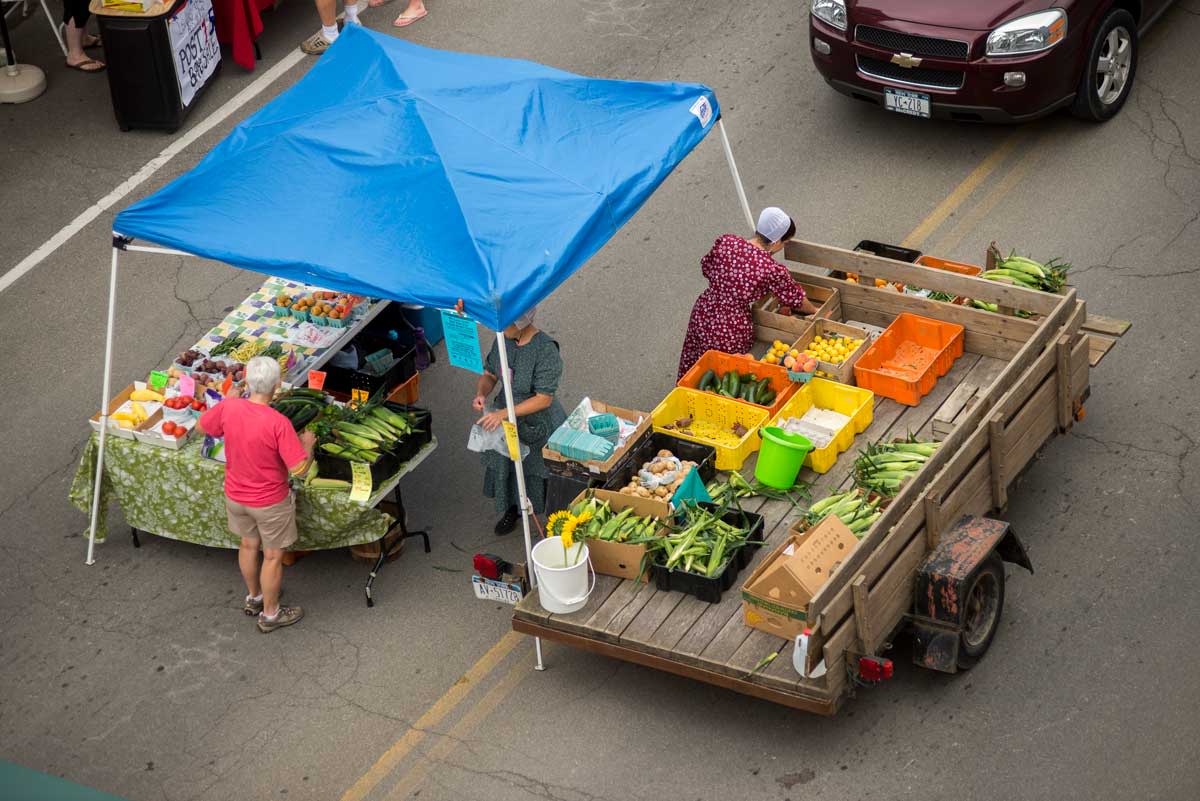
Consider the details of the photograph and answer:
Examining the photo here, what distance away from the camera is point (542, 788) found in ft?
27.3

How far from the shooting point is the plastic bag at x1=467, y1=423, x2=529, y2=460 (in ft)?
31.6

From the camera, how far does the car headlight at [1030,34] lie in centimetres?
1221

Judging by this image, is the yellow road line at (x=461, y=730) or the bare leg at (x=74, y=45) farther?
the bare leg at (x=74, y=45)

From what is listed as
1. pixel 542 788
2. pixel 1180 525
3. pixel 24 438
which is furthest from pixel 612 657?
pixel 24 438

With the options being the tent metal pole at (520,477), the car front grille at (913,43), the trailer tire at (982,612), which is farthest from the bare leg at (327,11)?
the trailer tire at (982,612)

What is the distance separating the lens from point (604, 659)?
9.13 m

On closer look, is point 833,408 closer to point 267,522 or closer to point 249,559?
point 267,522

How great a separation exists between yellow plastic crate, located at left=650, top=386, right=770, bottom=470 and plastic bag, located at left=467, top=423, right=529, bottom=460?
2.98 feet

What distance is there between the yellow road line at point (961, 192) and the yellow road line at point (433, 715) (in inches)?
194

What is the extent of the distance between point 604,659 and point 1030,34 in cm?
622

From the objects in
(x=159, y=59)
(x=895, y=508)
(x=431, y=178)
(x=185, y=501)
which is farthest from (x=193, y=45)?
(x=895, y=508)

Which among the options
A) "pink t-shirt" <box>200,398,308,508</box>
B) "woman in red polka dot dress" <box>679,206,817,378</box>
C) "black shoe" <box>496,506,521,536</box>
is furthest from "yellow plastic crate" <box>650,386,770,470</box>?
"pink t-shirt" <box>200,398,308,508</box>

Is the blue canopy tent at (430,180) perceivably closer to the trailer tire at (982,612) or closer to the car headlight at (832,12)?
the trailer tire at (982,612)

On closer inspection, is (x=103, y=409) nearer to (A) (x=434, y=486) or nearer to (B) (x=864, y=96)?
(A) (x=434, y=486)
